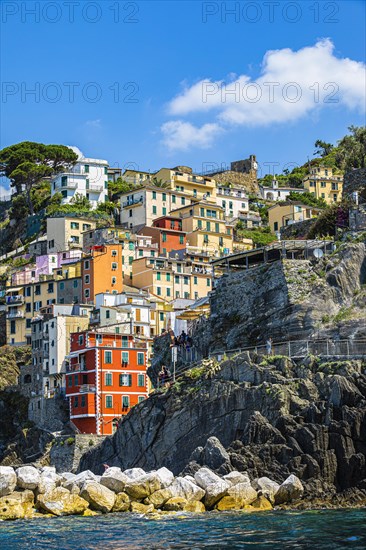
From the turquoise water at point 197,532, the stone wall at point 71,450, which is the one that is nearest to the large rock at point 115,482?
the turquoise water at point 197,532

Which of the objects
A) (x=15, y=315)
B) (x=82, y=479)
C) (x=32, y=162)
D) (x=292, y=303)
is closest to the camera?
(x=82, y=479)

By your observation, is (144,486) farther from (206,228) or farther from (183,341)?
(206,228)

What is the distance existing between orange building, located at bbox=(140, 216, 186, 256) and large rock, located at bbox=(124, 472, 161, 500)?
215 ft

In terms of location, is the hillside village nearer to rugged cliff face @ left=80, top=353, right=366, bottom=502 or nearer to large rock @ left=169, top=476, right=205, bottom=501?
rugged cliff face @ left=80, top=353, right=366, bottom=502

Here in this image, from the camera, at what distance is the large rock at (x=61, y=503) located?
47.4 meters

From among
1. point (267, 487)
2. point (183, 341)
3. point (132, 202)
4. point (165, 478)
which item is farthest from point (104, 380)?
point (132, 202)

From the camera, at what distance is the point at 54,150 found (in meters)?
138

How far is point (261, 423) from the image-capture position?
5056 cm

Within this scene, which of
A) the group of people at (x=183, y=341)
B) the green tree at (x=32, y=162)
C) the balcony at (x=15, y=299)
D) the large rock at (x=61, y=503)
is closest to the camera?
the large rock at (x=61, y=503)

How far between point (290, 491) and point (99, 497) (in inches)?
319

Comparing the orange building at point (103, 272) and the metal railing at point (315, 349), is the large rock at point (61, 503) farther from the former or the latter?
the orange building at point (103, 272)

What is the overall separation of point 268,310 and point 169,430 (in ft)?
28.7

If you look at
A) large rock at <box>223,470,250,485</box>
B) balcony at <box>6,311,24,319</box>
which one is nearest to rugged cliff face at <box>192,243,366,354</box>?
large rock at <box>223,470,250,485</box>

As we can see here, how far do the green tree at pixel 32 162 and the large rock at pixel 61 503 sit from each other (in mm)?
91483
